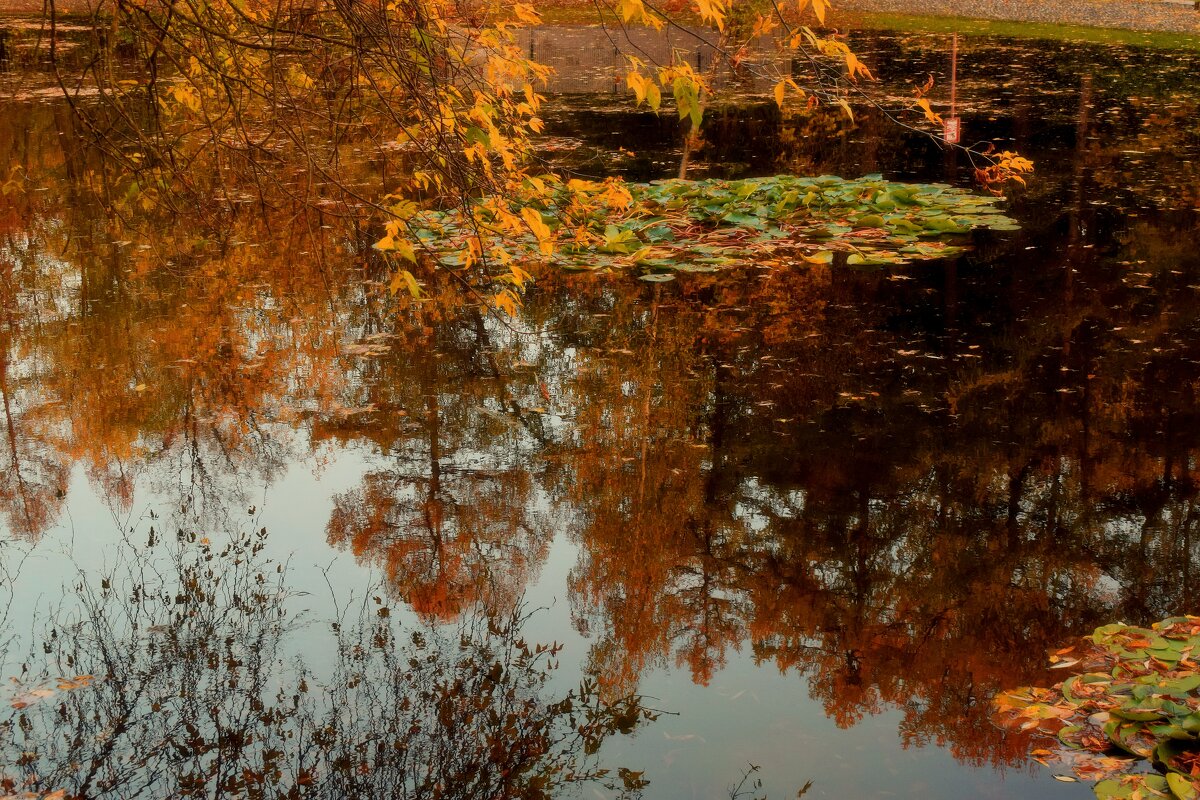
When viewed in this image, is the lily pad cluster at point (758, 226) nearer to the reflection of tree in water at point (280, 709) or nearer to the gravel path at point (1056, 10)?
the reflection of tree in water at point (280, 709)

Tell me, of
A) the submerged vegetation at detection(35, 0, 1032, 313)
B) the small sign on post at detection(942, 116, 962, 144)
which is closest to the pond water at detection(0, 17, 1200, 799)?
the submerged vegetation at detection(35, 0, 1032, 313)

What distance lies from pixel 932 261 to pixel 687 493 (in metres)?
4.39

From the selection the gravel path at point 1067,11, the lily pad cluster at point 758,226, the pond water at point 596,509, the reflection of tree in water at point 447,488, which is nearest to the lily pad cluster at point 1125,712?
the pond water at point 596,509

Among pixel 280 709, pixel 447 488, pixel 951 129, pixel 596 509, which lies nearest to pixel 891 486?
pixel 596 509

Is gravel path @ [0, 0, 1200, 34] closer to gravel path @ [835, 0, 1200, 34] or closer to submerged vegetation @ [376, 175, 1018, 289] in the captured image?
gravel path @ [835, 0, 1200, 34]

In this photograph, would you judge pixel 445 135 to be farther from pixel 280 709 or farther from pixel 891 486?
pixel 891 486

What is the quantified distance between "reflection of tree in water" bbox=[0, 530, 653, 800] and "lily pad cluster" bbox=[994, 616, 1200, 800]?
1334 millimetres

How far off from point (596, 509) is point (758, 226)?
524 cm

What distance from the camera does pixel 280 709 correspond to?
14.0 ft

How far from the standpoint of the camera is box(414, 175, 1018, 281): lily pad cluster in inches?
379

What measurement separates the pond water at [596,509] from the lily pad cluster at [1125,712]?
4.7 inches

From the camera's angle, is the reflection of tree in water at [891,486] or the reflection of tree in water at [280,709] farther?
the reflection of tree in water at [891,486]

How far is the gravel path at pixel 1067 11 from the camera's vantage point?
84.6 feet

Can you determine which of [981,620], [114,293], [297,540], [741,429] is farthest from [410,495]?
[114,293]
